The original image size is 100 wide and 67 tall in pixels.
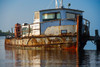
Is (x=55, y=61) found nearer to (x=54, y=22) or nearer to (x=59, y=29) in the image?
(x=59, y=29)

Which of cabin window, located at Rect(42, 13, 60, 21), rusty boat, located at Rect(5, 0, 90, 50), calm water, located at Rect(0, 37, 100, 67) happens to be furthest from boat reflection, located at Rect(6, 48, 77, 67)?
cabin window, located at Rect(42, 13, 60, 21)

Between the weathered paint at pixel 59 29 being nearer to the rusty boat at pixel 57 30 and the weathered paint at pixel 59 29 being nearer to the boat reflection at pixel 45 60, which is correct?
the rusty boat at pixel 57 30

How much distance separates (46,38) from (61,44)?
4.70 ft

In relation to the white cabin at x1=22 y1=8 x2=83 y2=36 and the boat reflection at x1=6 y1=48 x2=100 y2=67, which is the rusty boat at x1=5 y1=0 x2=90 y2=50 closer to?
the white cabin at x1=22 y1=8 x2=83 y2=36

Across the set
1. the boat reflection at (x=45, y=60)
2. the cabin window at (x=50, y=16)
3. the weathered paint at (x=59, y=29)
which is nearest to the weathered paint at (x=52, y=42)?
the weathered paint at (x=59, y=29)

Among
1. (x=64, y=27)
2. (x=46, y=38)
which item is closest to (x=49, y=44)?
(x=46, y=38)

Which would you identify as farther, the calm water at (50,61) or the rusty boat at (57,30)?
the rusty boat at (57,30)

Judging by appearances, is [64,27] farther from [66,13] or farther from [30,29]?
[30,29]

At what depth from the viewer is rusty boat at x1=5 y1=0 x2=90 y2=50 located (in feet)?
49.1

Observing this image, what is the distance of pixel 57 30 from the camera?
15336 mm

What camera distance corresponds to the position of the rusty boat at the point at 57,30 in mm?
14953

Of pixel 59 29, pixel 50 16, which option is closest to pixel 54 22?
pixel 50 16

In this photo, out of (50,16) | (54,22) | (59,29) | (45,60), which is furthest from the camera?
(50,16)

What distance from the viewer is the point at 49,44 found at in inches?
612
